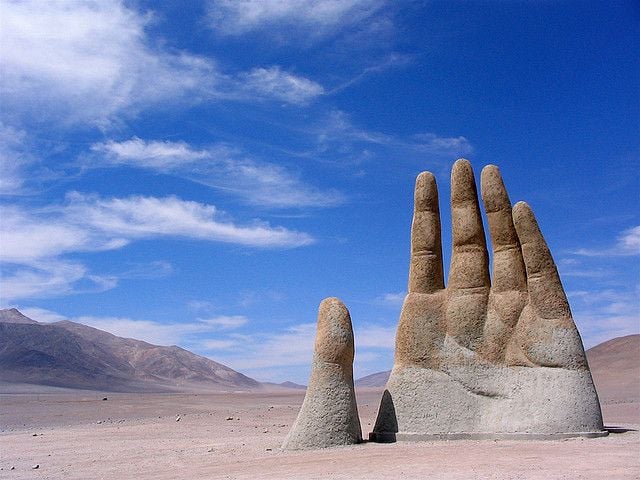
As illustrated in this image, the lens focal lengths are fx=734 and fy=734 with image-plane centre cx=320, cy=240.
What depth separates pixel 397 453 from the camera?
13.9m

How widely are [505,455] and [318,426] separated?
3.80 metres

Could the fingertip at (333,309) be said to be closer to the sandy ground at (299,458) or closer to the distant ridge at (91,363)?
the sandy ground at (299,458)

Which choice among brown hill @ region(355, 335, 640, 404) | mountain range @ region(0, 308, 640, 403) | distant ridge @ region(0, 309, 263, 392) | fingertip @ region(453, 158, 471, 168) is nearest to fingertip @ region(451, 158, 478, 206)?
fingertip @ region(453, 158, 471, 168)

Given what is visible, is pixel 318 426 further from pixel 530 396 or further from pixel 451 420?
pixel 530 396

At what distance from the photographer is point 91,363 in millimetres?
114562

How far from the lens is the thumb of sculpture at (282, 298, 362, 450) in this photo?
14.9 m

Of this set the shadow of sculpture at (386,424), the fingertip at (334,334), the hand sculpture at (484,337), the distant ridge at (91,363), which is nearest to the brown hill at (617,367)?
the hand sculpture at (484,337)

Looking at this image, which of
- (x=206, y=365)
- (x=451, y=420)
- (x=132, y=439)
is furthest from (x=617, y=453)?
(x=206, y=365)

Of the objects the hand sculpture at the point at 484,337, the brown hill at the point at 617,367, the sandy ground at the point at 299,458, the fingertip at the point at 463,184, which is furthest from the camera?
the brown hill at the point at 617,367

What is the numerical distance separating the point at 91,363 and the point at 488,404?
354 ft

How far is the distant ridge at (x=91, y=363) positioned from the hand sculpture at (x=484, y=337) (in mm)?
89910

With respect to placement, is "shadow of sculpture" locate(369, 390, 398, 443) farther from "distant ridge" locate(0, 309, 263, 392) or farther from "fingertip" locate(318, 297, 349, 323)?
"distant ridge" locate(0, 309, 263, 392)

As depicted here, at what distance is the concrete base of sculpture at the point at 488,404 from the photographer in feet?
48.5

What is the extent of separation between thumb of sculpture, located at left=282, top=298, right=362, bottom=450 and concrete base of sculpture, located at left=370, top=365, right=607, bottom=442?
114 centimetres
